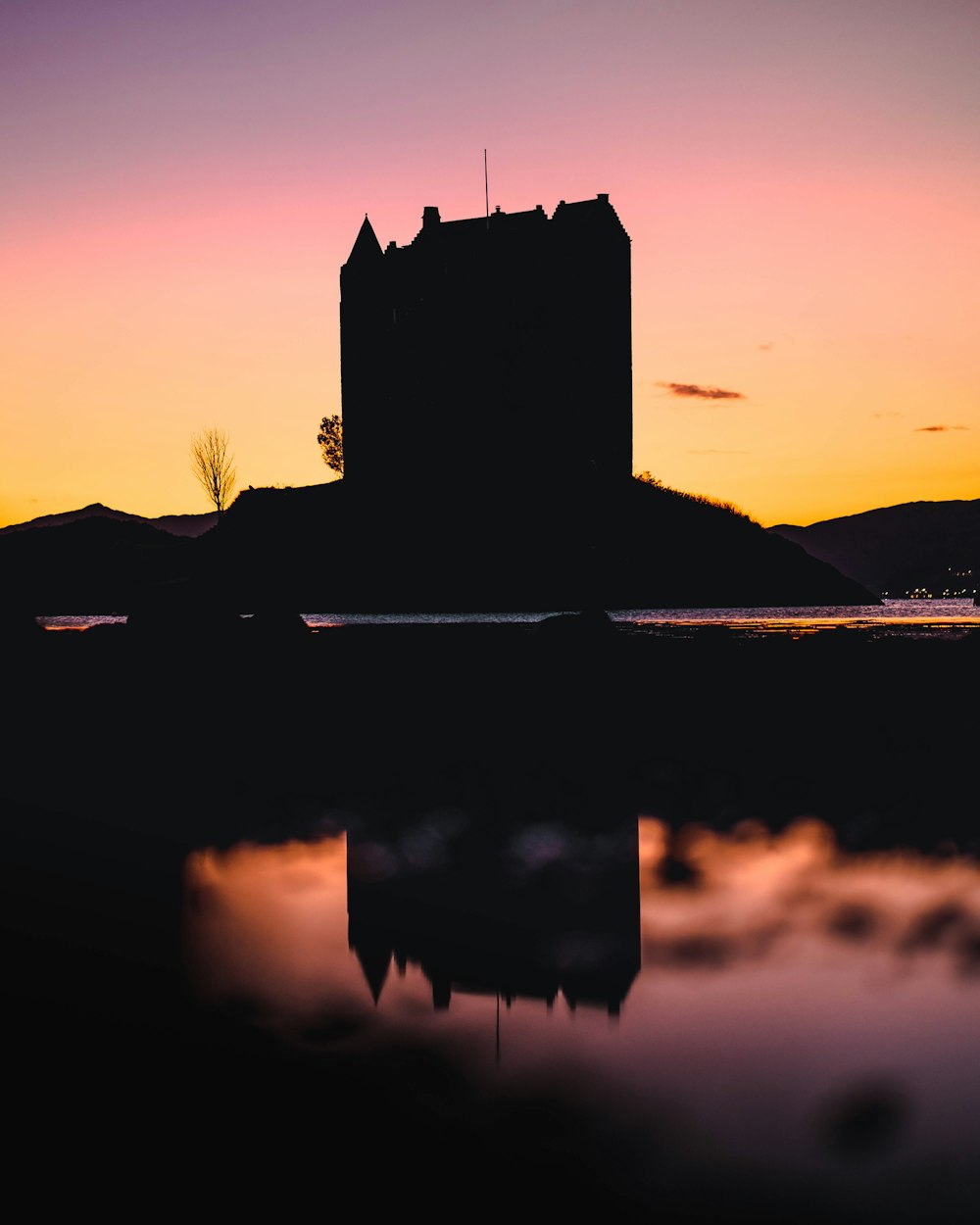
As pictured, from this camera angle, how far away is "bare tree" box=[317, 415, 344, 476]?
119312 millimetres

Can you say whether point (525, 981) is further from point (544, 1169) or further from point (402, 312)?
point (402, 312)

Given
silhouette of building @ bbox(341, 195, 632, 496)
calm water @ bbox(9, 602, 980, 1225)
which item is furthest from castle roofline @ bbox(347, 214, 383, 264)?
calm water @ bbox(9, 602, 980, 1225)

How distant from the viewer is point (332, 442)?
392ft

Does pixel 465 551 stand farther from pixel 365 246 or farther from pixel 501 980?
pixel 501 980

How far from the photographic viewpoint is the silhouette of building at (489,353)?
104 m

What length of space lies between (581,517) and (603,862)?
322 ft

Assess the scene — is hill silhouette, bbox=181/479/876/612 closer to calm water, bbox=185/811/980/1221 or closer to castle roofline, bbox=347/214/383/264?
castle roofline, bbox=347/214/383/264

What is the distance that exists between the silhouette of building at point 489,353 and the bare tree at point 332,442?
572 cm

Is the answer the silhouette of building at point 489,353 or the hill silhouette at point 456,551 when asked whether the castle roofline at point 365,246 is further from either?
the hill silhouette at point 456,551

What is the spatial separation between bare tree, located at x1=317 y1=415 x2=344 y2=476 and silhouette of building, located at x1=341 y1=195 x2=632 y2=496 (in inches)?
225

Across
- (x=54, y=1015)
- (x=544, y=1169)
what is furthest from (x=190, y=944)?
(x=544, y=1169)

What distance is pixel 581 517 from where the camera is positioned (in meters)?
108

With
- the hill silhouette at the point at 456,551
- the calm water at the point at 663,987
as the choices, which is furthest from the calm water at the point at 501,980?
the hill silhouette at the point at 456,551

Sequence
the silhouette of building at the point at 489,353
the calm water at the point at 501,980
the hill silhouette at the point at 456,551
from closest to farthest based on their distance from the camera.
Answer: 1. the calm water at the point at 501,980
2. the silhouette of building at the point at 489,353
3. the hill silhouette at the point at 456,551
